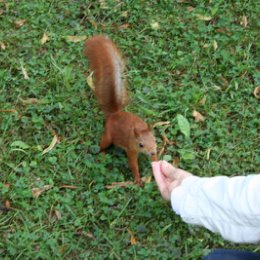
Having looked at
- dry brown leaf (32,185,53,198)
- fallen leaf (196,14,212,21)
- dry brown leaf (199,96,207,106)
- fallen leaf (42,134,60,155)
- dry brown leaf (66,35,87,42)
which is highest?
fallen leaf (196,14,212,21)

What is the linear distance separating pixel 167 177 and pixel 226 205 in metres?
0.64

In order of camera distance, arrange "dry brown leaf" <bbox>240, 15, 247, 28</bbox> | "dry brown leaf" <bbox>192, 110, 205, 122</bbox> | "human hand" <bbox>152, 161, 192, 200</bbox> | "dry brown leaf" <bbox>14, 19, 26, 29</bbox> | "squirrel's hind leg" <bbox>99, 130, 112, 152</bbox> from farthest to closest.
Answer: "dry brown leaf" <bbox>240, 15, 247, 28</bbox>
"dry brown leaf" <bbox>14, 19, 26, 29</bbox>
"dry brown leaf" <bbox>192, 110, 205, 122</bbox>
"squirrel's hind leg" <bbox>99, 130, 112, 152</bbox>
"human hand" <bbox>152, 161, 192, 200</bbox>

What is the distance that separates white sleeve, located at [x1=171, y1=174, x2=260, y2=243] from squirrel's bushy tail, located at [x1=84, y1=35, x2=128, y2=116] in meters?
1.20

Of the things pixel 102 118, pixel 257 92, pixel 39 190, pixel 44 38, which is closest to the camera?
pixel 39 190

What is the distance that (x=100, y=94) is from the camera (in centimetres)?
307

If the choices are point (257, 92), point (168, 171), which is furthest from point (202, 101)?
point (168, 171)

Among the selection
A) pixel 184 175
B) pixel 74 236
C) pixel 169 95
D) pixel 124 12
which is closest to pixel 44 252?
pixel 74 236

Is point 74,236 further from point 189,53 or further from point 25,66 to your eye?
point 189,53

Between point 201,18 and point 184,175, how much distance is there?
6.95ft

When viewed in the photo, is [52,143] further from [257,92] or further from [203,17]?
[203,17]

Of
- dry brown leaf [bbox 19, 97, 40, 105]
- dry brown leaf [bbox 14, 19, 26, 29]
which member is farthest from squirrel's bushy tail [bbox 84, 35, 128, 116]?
dry brown leaf [bbox 14, 19, 26, 29]

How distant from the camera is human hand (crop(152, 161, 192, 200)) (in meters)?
2.20

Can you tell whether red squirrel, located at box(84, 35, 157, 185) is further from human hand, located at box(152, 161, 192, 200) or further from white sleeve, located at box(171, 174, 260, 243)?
white sleeve, located at box(171, 174, 260, 243)

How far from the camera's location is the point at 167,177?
2352mm
